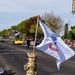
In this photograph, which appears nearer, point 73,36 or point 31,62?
point 31,62

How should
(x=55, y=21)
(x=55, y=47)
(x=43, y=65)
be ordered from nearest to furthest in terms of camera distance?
1. (x=55, y=47)
2. (x=43, y=65)
3. (x=55, y=21)

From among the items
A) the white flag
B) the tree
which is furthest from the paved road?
the tree

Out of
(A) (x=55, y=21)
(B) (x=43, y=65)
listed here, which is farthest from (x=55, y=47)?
(A) (x=55, y=21)

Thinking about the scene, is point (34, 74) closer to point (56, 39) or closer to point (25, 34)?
point (56, 39)

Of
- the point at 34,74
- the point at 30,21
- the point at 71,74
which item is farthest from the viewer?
the point at 30,21

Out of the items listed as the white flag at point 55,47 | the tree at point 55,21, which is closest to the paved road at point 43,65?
the white flag at point 55,47

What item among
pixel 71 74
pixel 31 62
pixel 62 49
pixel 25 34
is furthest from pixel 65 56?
pixel 25 34

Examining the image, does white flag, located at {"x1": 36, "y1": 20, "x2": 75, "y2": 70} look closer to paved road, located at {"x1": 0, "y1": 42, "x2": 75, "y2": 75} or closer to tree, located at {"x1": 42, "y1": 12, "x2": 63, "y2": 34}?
paved road, located at {"x1": 0, "y1": 42, "x2": 75, "y2": 75}

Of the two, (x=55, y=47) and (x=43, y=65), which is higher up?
(x=55, y=47)

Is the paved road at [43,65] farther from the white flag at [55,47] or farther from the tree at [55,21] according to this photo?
the tree at [55,21]

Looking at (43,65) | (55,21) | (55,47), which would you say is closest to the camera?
(55,47)

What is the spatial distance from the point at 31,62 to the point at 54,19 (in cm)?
9889

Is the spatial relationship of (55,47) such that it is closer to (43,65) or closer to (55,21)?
(43,65)

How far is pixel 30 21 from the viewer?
13650cm
